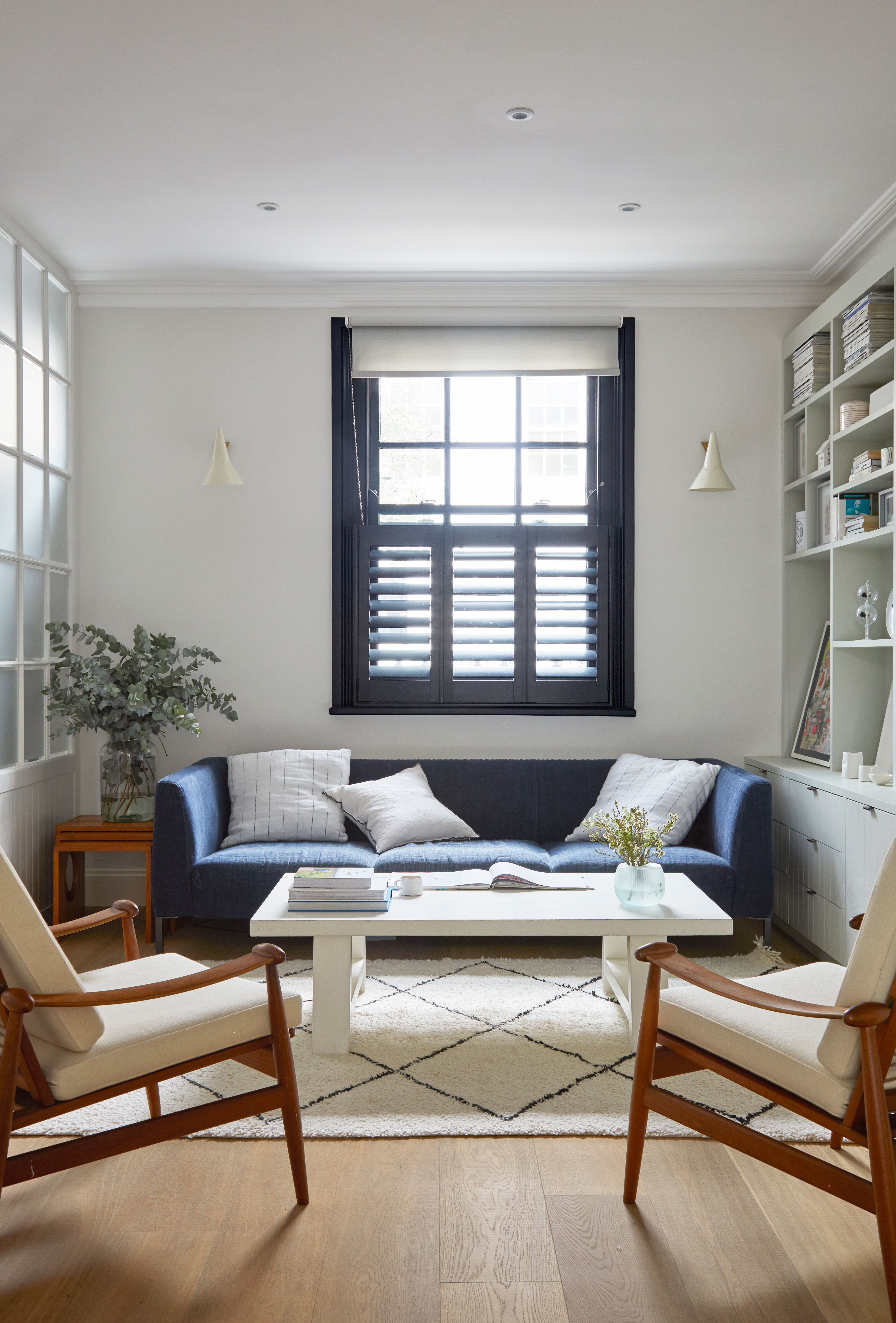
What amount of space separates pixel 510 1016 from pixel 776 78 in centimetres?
318

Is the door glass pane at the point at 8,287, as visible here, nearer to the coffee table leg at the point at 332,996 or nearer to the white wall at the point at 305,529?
the white wall at the point at 305,529

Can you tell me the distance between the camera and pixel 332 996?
9.69 feet

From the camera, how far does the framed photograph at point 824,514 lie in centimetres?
442

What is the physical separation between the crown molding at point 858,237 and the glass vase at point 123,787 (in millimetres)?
3896

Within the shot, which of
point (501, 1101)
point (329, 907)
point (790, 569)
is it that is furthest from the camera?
point (790, 569)

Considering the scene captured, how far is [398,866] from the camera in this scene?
395 cm

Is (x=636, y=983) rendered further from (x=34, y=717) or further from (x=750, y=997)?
(x=34, y=717)

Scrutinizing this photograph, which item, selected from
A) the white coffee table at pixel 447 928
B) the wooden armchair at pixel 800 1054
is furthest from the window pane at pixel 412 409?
the wooden armchair at pixel 800 1054

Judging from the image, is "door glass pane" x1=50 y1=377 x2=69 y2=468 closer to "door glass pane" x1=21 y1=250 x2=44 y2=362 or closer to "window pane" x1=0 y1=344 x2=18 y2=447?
"door glass pane" x1=21 y1=250 x2=44 y2=362

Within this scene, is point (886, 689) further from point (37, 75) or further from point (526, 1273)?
point (37, 75)

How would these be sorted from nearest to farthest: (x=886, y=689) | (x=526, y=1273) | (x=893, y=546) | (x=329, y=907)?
(x=526, y=1273) < (x=329, y=907) < (x=893, y=546) < (x=886, y=689)

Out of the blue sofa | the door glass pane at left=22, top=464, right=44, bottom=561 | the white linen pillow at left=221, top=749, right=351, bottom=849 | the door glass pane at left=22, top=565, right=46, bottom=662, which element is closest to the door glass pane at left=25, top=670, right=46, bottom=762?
the door glass pane at left=22, top=565, right=46, bottom=662

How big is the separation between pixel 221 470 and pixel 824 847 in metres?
3.14

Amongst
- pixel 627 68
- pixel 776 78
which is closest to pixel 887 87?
pixel 776 78
